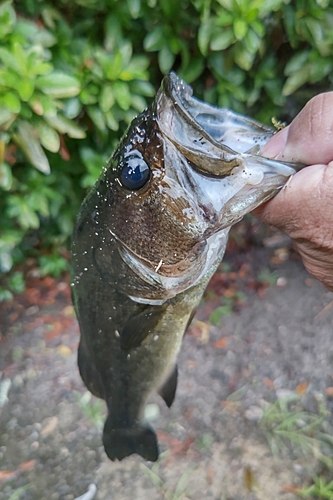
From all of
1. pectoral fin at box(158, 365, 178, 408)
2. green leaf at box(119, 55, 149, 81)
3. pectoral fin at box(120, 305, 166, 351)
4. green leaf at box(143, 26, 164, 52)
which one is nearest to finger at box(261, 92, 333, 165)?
pectoral fin at box(120, 305, 166, 351)

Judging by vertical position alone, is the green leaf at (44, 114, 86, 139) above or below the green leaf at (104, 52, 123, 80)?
below

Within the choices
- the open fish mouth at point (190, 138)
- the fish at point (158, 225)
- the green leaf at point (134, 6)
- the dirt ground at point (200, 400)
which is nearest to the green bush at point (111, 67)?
the green leaf at point (134, 6)

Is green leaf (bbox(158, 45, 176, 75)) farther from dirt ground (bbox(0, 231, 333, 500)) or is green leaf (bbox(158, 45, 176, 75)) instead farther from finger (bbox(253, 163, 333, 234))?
dirt ground (bbox(0, 231, 333, 500))

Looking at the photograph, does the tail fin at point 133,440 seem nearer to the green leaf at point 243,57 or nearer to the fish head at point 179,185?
the fish head at point 179,185

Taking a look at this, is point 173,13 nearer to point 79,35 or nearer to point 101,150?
point 79,35

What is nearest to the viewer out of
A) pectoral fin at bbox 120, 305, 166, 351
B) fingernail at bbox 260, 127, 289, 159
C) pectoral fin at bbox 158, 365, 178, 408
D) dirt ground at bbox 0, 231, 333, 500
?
fingernail at bbox 260, 127, 289, 159

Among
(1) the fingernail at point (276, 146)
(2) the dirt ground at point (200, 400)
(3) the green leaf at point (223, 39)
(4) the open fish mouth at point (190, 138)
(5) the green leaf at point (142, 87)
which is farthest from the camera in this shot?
(2) the dirt ground at point (200, 400)
